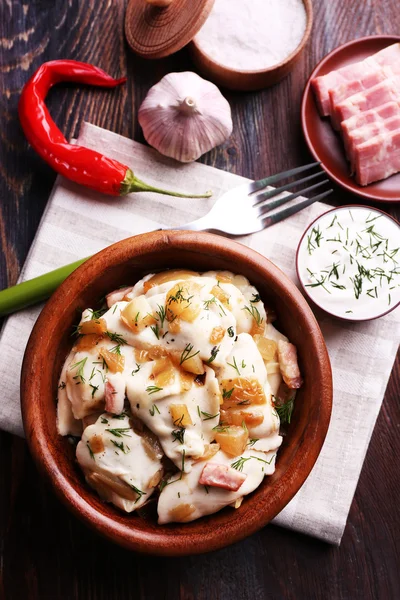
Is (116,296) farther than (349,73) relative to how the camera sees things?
No

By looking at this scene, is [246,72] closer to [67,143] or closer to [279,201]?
[279,201]

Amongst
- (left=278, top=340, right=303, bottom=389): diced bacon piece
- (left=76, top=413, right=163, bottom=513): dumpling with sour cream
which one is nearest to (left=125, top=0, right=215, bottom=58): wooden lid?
(left=278, top=340, right=303, bottom=389): diced bacon piece

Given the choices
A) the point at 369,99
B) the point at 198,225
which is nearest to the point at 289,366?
the point at 198,225

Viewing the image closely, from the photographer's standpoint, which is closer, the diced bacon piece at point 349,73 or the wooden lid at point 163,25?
the wooden lid at point 163,25

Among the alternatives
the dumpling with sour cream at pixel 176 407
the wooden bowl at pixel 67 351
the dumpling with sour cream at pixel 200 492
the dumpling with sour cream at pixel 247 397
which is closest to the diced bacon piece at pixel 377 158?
the wooden bowl at pixel 67 351

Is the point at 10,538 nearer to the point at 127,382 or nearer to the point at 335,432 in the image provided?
the point at 127,382

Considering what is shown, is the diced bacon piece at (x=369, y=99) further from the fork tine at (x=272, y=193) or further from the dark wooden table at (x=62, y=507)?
the fork tine at (x=272, y=193)
